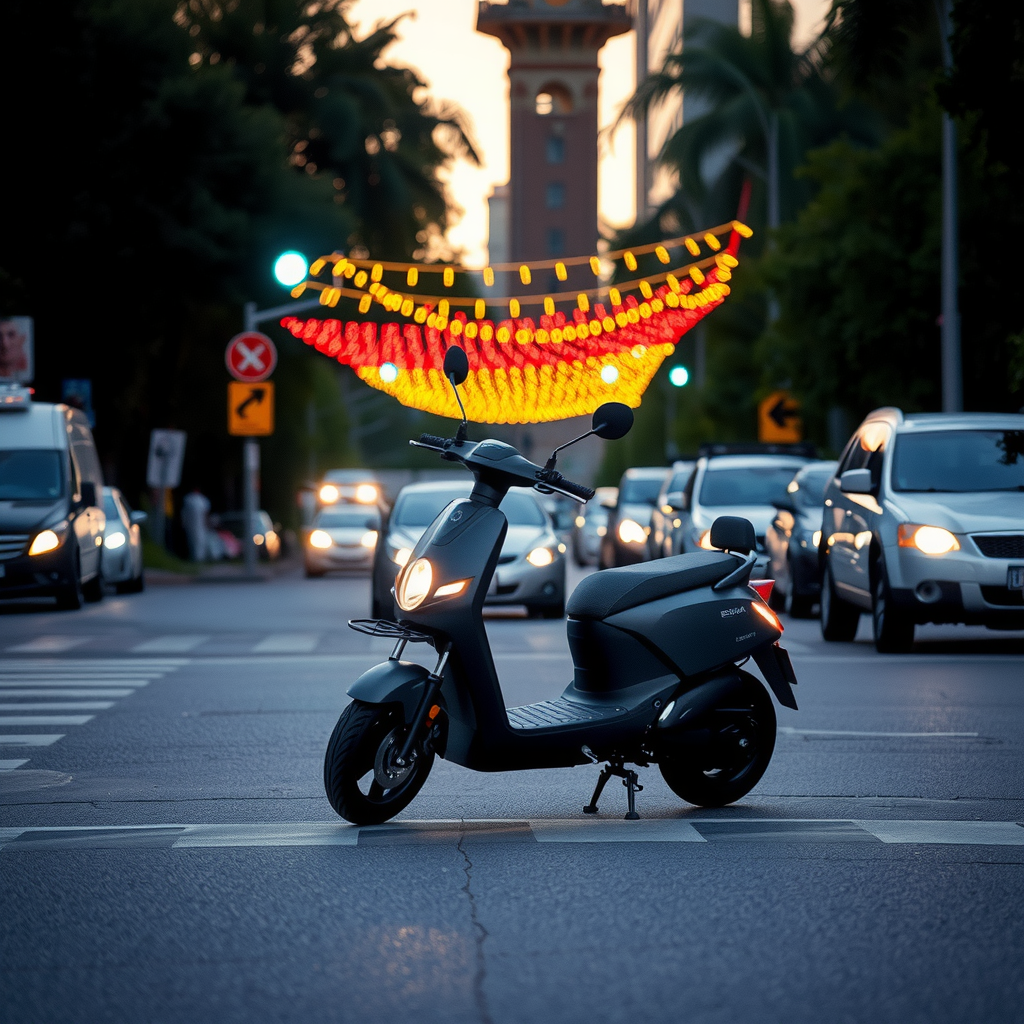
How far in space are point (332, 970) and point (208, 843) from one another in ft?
6.75

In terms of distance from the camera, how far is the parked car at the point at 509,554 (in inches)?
778

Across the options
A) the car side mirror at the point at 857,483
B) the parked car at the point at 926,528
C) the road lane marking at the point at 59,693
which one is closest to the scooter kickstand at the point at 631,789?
the road lane marking at the point at 59,693

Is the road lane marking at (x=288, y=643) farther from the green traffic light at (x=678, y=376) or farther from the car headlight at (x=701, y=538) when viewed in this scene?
the green traffic light at (x=678, y=376)

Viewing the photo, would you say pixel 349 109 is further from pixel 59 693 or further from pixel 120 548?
pixel 59 693

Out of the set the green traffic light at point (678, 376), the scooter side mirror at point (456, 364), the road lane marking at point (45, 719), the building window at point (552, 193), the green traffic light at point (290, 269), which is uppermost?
the building window at point (552, 193)

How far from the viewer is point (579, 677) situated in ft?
25.8

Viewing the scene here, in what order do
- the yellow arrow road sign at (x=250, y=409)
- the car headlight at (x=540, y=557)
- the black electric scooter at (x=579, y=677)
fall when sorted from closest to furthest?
the black electric scooter at (x=579, y=677) < the car headlight at (x=540, y=557) < the yellow arrow road sign at (x=250, y=409)

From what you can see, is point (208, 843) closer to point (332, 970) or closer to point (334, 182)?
point (332, 970)

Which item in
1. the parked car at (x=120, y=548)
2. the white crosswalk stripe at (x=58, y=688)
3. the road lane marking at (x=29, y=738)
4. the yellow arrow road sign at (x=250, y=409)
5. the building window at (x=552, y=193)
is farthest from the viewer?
the building window at (x=552, y=193)

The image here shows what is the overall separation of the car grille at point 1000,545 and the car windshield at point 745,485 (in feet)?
26.0

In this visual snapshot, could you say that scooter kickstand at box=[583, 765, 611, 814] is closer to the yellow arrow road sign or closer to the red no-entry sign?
the red no-entry sign

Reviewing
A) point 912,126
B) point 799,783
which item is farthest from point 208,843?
point 912,126

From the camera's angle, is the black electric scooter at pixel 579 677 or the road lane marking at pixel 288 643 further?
the road lane marking at pixel 288 643

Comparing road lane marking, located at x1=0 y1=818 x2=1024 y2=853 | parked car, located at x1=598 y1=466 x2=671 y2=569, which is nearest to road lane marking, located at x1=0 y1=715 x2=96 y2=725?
road lane marking, located at x1=0 y1=818 x2=1024 y2=853
